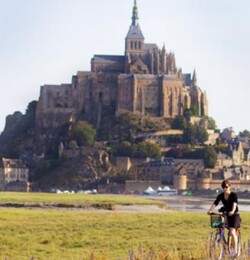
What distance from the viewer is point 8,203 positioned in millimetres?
59156

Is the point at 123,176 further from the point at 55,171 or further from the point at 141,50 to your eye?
the point at 141,50

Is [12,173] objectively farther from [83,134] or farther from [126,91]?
[126,91]

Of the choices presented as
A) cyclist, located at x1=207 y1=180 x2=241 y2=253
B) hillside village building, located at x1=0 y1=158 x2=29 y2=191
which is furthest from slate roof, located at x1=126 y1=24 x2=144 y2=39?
cyclist, located at x1=207 y1=180 x2=241 y2=253

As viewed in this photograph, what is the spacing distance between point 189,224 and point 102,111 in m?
106

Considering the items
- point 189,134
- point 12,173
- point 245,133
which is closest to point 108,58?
point 189,134

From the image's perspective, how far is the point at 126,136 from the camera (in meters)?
135

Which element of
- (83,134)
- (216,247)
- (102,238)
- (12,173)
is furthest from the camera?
(12,173)

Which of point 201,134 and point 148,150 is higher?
point 201,134

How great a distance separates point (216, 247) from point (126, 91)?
120 m

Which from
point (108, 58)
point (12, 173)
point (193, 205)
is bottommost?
point (193, 205)

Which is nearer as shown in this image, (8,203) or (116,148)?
(8,203)

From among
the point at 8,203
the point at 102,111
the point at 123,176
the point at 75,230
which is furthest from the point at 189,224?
the point at 102,111

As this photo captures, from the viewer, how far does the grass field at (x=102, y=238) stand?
71.4 feet

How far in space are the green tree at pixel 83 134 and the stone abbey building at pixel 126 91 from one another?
13.4 ft
